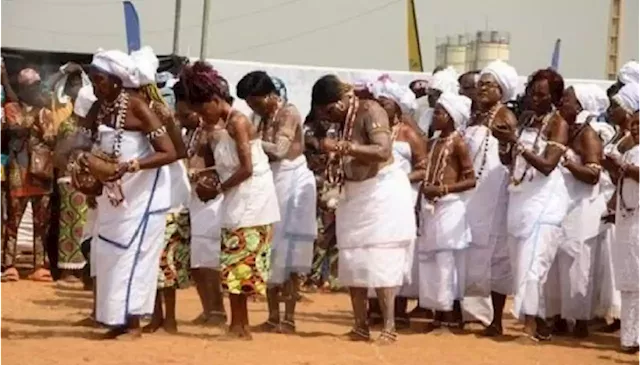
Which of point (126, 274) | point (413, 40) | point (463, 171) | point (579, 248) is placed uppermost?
point (413, 40)

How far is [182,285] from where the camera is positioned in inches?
379

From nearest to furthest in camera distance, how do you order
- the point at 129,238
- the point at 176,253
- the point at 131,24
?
the point at 129,238
the point at 176,253
the point at 131,24

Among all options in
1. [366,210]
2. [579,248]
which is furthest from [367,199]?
[579,248]

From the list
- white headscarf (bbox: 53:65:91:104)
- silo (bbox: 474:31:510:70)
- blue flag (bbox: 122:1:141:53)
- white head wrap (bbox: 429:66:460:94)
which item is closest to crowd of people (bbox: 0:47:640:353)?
white head wrap (bbox: 429:66:460:94)

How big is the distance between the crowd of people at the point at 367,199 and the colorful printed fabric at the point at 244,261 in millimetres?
10

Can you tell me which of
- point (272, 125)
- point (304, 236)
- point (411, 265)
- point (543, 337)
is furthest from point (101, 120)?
point (543, 337)

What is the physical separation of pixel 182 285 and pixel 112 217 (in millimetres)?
→ 1245

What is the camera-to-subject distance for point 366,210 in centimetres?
915

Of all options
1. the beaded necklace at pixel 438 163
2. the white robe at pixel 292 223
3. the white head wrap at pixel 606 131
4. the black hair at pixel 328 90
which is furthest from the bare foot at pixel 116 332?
the white head wrap at pixel 606 131

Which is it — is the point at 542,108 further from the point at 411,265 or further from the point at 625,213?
the point at 411,265

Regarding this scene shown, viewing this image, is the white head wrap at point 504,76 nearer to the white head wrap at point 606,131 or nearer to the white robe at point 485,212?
the white robe at point 485,212

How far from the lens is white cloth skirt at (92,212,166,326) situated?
853cm

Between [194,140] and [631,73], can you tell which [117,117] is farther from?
[631,73]

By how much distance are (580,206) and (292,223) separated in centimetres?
226
